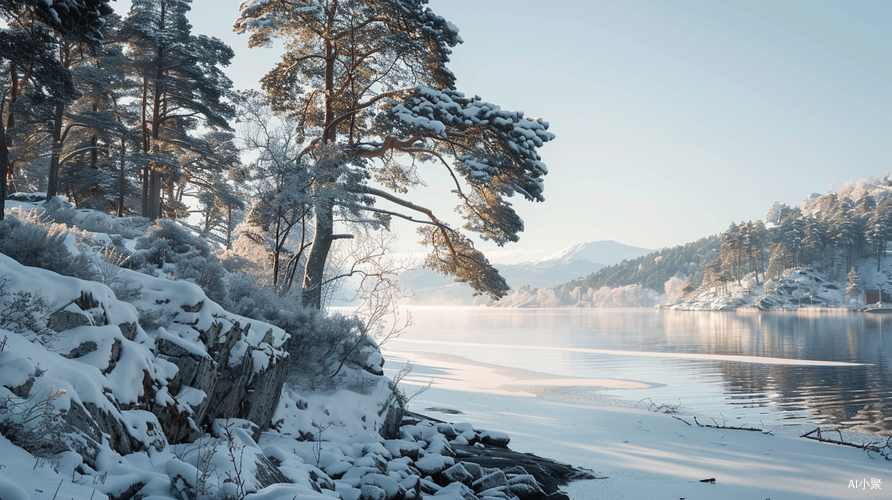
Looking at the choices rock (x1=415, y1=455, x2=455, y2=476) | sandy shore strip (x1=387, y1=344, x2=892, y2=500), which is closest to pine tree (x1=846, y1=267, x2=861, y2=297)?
sandy shore strip (x1=387, y1=344, x2=892, y2=500)

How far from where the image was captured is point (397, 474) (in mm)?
6281

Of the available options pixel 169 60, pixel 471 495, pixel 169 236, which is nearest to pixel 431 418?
pixel 471 495

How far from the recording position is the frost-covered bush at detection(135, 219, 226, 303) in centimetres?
893

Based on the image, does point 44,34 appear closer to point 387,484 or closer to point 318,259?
point 318,259

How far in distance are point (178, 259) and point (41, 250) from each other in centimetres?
366

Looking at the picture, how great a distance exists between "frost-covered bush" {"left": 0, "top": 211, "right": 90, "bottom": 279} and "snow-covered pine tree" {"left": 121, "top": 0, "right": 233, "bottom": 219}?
14694 mm

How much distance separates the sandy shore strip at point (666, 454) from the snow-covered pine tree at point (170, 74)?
13.7 metres

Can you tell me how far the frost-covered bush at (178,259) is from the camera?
8930 mm

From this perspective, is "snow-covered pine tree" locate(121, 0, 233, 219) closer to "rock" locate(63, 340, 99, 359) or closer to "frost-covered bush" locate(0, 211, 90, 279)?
"frost-covered bush" locate(0, 211, 90, 279)

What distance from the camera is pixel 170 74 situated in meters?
21.3

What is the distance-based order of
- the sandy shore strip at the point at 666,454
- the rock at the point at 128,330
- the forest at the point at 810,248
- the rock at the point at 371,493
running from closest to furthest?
the rock at the point at 128,330
the rock at the point at 371,493
the sandy shore strip at the point at 666,454
the forest at the point at 810,248

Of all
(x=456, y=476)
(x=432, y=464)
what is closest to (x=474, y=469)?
(x=456, y=476)

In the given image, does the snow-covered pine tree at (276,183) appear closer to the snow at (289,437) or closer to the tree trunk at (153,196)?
the snow at (289,437)

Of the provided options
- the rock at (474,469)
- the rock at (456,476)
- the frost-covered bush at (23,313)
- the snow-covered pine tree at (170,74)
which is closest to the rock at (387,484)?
the rock at (456,476)
